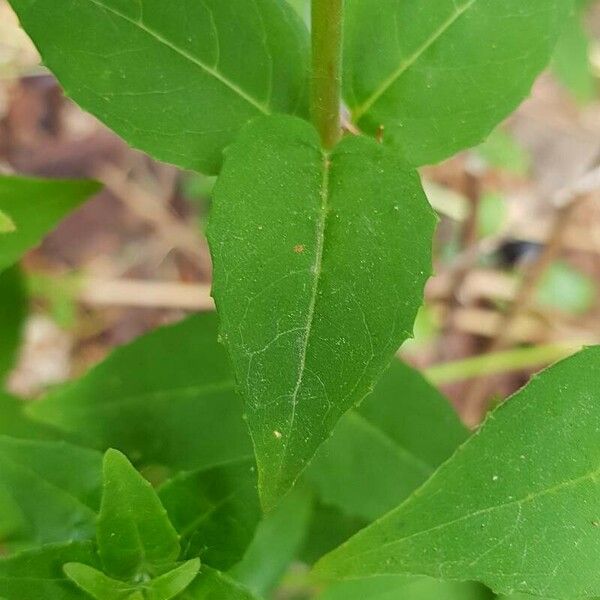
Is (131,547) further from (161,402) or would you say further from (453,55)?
(453,55)

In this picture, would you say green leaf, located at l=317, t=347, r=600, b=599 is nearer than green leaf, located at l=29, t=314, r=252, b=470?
Yes

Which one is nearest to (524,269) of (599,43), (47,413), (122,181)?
(599,43)

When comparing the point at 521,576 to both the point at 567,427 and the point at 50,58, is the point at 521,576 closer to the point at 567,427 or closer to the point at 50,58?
the point at 567,427

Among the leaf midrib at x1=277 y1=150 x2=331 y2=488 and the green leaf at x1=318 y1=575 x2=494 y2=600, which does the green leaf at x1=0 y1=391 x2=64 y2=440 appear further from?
the leaf midrib at x1=277 y1=150 x2=331 y2=488

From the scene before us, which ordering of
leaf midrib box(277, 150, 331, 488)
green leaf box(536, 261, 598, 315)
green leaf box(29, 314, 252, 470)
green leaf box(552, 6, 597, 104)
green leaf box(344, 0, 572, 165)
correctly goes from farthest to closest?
green leaf box(536, 261, 598, 315), green leaf box(552, 6, 597, 104), green leaf box(29, 314, 252, 470), green leaf box(344, 0, 572, 165), leaf midrib box(277, 150, 331, 488)

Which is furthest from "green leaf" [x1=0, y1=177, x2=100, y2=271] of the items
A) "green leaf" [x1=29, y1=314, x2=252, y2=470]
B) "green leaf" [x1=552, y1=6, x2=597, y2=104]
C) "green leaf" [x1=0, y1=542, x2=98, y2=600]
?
"green leaf" [x1=552, y1=6, x2=597, y2=104]
